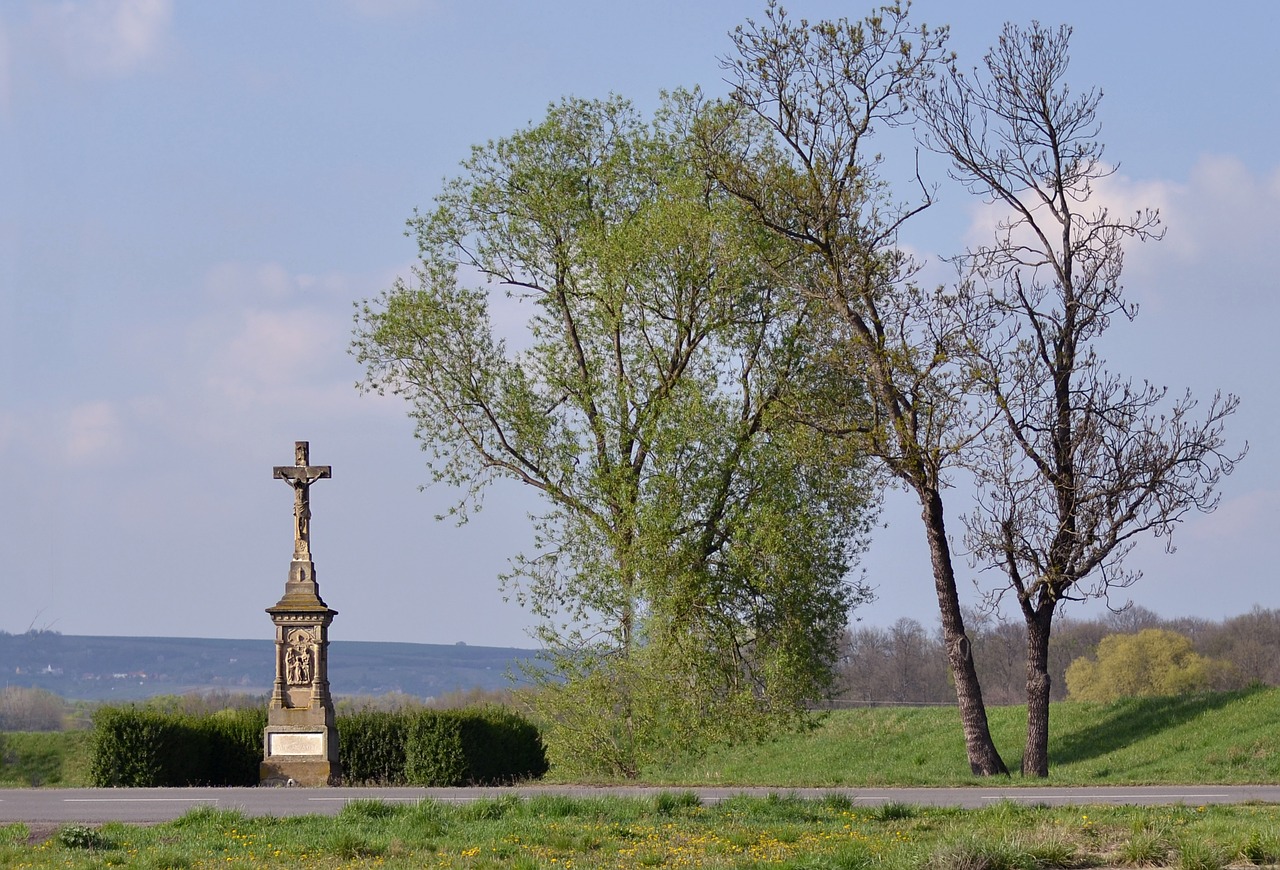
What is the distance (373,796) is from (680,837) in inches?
269

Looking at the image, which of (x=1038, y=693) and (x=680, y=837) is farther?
(x=1038, y=693)

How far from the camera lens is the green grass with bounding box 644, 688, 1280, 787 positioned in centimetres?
2208

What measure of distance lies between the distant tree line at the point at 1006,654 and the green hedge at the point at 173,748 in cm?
4719

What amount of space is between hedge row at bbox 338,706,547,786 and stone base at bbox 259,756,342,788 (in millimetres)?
538

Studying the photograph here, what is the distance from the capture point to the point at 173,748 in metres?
23.6

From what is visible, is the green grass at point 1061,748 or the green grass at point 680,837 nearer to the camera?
the green grass at point 680,837

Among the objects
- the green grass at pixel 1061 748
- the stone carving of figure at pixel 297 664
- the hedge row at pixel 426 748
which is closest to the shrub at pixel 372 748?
the hedge row at pixel 426 748

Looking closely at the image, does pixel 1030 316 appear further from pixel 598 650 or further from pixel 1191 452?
pixel 598 650

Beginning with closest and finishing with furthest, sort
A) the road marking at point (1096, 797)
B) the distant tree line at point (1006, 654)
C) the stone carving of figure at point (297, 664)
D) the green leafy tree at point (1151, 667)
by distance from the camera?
the road marking at point (1096, 797), the stone carving of figure at point (297, 664), the green leafy tree at point (1151, 667), the distant tree line at point (1006, 654)

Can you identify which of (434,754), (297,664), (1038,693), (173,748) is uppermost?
(297,664)

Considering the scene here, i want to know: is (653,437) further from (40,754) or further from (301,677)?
(40,754)

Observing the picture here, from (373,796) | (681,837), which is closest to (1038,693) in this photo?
(373,796)

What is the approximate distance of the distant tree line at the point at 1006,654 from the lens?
69.6m

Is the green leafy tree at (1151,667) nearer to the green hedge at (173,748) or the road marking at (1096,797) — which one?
the green hedge at (173,748)
